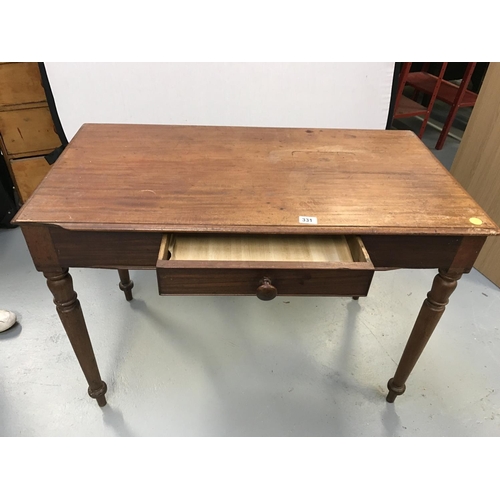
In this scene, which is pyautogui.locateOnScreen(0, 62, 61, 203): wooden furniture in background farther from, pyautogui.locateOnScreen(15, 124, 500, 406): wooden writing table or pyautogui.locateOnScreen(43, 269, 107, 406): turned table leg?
pyautogui.locateOnScreen(43, 269, 107, 406): turned table leg

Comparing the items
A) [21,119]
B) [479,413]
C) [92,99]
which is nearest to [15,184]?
[21,119]

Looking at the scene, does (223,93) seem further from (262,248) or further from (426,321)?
(426,321)

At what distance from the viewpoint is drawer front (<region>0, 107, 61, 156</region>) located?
1766 mm

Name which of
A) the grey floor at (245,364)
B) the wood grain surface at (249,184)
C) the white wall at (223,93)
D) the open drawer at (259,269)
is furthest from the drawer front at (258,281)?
the white wall at (223,93)

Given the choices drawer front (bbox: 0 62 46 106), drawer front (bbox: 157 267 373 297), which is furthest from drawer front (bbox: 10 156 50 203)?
drawer front (bbox: 157 267 373 297)

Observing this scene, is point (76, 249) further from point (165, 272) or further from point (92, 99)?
point (92, 99)

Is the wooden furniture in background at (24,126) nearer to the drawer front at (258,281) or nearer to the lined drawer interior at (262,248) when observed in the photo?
the lined drawer interior at (262,248)

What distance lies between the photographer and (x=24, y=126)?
1.79 m

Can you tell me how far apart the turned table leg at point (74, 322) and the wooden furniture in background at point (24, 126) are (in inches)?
45.5

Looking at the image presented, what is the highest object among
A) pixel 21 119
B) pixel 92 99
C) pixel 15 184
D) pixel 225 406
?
pixel 92 99

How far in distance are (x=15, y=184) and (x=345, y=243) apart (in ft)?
5.88

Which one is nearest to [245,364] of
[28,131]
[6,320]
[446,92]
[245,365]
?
[245,365]

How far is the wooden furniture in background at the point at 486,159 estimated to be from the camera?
163cm

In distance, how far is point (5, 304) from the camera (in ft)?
5.16
